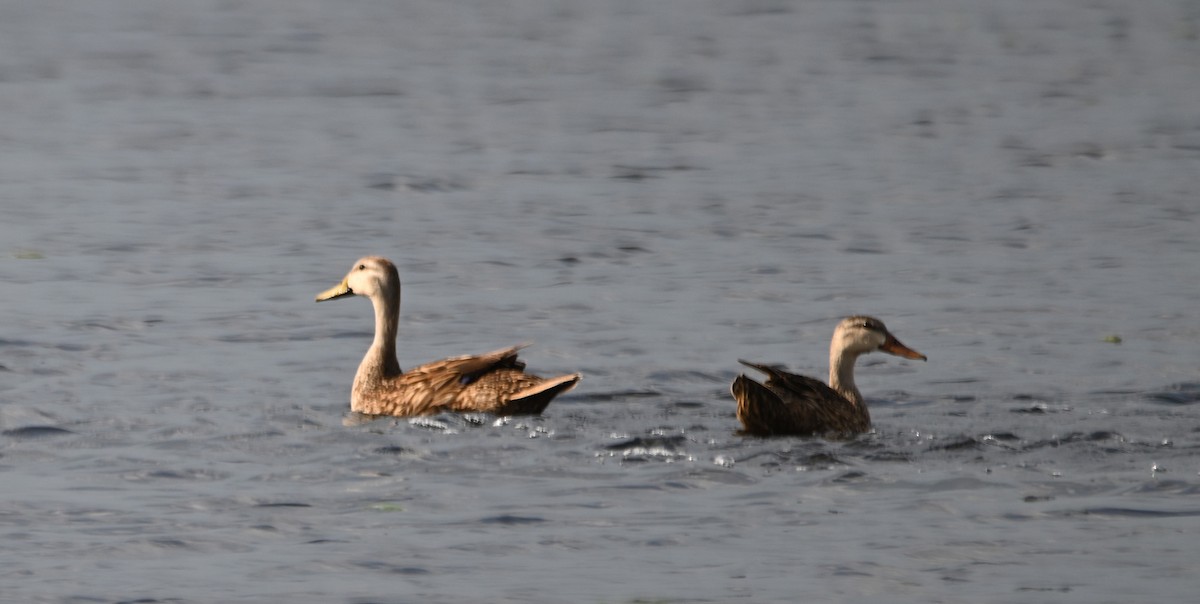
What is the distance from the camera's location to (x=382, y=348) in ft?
45.9

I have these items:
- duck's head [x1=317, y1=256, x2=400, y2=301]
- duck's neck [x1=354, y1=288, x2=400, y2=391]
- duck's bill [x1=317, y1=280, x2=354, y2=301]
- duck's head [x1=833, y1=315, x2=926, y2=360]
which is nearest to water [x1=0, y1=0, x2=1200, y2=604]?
duck's neck [x1=354, y1=288, x2=400, y2=391]

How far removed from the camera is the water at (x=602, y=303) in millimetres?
10023

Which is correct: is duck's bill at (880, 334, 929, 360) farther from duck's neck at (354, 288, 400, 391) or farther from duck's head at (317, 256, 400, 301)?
duck's head at (317, 256, 400, 301)

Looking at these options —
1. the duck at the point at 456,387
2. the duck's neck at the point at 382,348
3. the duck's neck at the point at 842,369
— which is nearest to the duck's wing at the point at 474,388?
the duck at the point at 456,387

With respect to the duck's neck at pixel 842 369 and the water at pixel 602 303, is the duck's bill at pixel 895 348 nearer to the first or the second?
the duck's neck at pixel 842 369

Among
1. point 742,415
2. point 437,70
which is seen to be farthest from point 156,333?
point 437,70

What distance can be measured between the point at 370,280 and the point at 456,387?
4.36ft

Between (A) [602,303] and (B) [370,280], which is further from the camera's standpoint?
(A) [602,303]

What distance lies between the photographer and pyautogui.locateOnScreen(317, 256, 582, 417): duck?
1307cm

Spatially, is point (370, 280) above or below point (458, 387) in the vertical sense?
above

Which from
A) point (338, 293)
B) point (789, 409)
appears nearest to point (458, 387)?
point (338, 293)

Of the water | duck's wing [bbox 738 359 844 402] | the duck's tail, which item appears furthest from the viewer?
the duck's tail

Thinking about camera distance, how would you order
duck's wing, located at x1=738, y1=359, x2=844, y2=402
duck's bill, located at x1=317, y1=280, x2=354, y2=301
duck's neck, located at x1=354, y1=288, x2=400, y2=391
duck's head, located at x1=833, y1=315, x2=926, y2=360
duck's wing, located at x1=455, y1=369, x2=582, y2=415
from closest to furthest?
duck's wing, located at x1=738, y1=359, x2=844, y2=402 < duck's wing, located at x1=455, y1=369, x2=582, y2=415 < duck's head, located at x1=833, y1=315, x2=926, y2=360 < duck's neck, located at x1=354, y1=288, x2=400, y2=391 < duck's bill, located at x1=317, y1=280, x2=354, y2=301

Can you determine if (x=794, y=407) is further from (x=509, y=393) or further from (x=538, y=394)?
(x=509, y=393)
